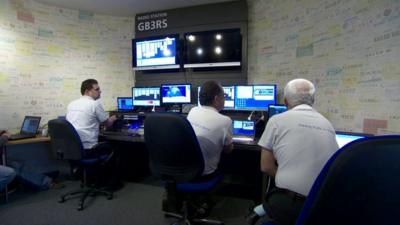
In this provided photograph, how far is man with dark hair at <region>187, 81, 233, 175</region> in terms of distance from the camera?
74.3 inches

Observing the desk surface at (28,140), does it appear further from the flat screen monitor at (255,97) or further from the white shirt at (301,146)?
the white shirt at (301,146)

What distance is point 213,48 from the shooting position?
3.32 metres

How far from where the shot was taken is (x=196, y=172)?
1816 mm

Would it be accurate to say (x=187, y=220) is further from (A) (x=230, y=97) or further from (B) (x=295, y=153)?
(A) (x=230, y=97)

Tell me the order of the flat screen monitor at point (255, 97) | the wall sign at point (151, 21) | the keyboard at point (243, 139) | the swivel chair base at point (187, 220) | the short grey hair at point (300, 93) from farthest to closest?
the wall sign at point (151, 21) → the flat screen monitor at point (255, 97) → the keyboard at point (243, 139) → the swivel chair base at point (187, 220) → the short grey hair at point (300, 93)

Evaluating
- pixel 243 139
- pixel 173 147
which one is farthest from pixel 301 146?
pixel 243 139

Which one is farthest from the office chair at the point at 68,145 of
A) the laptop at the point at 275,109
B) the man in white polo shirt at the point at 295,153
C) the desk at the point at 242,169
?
the man in white polo shirt at the point at 295,153

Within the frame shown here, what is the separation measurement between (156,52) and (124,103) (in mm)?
904

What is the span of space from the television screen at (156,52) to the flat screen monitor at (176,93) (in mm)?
362

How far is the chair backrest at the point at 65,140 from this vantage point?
2.49 m

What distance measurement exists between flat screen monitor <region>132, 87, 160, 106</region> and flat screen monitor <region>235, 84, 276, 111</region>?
1.15 m

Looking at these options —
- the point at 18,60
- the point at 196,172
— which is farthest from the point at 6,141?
the point at 196,172

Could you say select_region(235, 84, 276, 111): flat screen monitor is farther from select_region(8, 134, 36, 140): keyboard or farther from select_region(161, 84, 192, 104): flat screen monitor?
select_region(8, 134, 36, 140): keyboard

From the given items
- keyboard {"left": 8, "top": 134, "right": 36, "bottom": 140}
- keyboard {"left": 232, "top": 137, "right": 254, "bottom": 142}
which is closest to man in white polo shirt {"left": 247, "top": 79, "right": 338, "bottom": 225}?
keyboard {"left": 232, "top": 137, "right": 254, "bottom": 142}
